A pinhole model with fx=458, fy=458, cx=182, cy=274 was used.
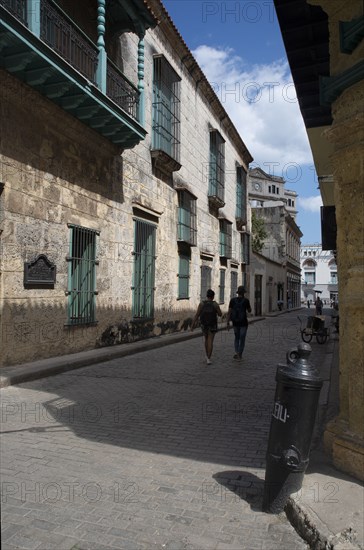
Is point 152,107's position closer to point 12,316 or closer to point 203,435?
point 12,316

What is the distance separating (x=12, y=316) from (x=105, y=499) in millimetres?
5034

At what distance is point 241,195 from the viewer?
82.5 ft

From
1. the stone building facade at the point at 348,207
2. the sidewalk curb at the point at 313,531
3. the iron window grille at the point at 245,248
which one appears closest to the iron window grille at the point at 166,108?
the stone building facade at the point at 348,207

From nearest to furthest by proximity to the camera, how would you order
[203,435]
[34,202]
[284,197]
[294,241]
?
[203,435], [34,202], [294,241], [284,197]

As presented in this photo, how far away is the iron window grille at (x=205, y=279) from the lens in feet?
59.7

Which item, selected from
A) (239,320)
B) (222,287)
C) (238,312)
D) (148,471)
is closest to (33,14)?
(238,312)

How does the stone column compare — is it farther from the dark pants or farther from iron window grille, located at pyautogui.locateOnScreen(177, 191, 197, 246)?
iron window grille, located at pyautogui.locateOnScreen(177, 191, 197, 246)

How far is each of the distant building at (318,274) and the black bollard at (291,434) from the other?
78.6 m

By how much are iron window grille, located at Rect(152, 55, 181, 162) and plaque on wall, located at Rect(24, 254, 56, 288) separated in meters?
6.00

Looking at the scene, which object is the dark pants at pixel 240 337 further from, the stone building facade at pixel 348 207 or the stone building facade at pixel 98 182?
the stone building facade at pixel 348 207

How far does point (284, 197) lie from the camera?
8869 cm

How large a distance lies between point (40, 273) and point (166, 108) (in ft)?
26.5

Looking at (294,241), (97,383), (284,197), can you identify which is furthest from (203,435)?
(284,197)

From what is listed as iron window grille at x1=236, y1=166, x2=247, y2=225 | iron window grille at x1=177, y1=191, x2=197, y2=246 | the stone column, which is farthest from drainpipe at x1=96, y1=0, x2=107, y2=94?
iron window grille at x1=236, y1=166, x2=247, y2=225
